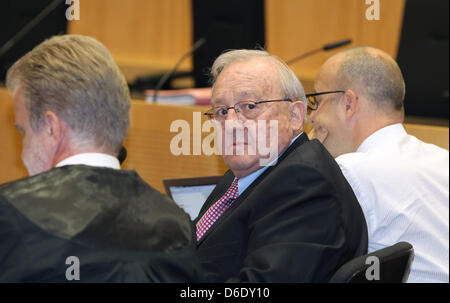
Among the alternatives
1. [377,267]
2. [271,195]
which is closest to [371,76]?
[271,195]

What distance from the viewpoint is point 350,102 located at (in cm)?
239

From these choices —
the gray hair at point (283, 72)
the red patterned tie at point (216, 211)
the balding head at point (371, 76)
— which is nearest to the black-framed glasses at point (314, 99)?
the balding head at point (371, 76)

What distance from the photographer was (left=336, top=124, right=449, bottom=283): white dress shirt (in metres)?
1.96

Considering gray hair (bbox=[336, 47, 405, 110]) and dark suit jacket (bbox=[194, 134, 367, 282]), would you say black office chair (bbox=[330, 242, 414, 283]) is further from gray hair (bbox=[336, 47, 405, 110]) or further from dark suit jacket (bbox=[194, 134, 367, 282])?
gray hair (bbox=[336, 47, 405, 110])

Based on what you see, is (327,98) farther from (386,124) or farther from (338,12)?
(338,12)

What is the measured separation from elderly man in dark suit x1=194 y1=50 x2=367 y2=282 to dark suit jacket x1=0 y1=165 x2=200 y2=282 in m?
0.24

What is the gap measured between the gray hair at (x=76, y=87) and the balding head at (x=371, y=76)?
116 cm

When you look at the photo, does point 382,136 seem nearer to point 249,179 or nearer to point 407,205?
point 407,205

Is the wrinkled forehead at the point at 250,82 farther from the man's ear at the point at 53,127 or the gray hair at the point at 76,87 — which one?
the man's ear at the point at 53,127

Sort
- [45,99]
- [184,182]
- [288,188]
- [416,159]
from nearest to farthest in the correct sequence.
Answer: [45,99] → [288,188] → [416,159] → [184,182]

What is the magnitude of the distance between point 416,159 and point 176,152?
1.19 m

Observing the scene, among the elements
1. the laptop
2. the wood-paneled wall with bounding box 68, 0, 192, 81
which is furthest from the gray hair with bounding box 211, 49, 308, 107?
Result: the wood-paneled wall with bounding box 68, 0, 192, 81
